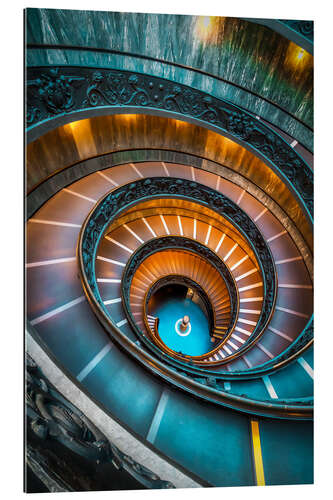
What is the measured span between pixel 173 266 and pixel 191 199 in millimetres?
3862

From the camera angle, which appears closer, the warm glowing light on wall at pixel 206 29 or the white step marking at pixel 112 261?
the warm glowing light on wall at pixel 206 29

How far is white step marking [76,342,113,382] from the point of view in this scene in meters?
2.38

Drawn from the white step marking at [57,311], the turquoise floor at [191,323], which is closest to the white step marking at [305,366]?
the white step marking at [57,311]

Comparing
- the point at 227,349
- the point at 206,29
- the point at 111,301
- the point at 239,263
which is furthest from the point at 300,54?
the point at 227,349

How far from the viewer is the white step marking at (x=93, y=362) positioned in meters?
2.38

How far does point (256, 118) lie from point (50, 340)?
5384mm

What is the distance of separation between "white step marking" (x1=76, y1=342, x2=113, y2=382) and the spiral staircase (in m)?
0.02

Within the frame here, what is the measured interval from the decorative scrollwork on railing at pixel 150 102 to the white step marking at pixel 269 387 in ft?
10.6

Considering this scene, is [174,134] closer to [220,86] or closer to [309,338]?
[220,86]

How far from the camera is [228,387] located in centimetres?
317

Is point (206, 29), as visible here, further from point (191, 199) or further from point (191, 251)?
point (191, 251)

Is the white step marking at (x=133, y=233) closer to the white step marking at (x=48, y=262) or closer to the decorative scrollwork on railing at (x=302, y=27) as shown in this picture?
the white step marking at (x=48, y=262)
